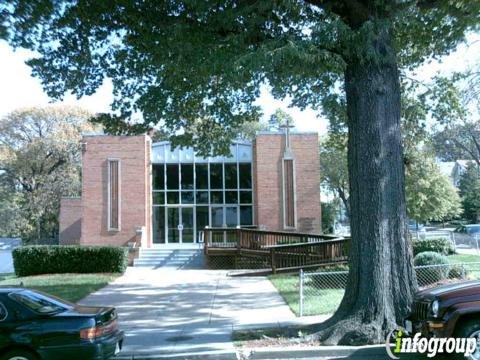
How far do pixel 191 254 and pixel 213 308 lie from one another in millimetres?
13992

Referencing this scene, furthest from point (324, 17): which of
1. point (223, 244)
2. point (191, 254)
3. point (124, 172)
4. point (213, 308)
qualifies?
point (124, 172)

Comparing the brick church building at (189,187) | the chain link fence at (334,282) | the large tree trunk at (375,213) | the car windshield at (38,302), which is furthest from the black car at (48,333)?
the brick church building at (189,187)

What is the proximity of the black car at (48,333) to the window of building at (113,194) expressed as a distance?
2284 centimetres

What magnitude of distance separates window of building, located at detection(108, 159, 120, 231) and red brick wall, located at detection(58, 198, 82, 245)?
873cm

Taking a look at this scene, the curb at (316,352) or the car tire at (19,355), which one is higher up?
the car tire at (19,355)

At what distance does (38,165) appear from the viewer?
49250 mm

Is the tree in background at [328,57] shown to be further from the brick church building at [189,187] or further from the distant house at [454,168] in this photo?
the distant house at [454,168]

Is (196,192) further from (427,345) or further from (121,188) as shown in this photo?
(427,345)

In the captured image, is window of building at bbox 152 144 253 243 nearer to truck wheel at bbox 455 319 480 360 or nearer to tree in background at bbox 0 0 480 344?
tree in background at bbox 0 0 480 344

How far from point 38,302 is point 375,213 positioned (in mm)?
5540

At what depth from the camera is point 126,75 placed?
13.8 metres

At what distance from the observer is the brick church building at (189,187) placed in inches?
1179

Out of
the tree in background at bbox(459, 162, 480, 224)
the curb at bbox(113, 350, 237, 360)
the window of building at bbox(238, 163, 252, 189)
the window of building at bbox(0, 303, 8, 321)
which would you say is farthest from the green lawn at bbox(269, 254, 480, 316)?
the tree in background at bbox(459, 162, 480, 224)

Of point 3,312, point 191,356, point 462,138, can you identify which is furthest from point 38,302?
point 462,138
